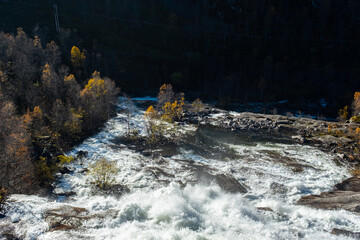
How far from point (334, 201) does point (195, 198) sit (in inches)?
549

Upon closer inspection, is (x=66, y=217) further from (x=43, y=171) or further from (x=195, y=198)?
(x=195, y=198)

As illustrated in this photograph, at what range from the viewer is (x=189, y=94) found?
95.6 metres

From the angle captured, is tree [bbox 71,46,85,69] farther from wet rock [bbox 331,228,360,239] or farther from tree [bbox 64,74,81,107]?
wet rock [bbox 331,228,360,239]

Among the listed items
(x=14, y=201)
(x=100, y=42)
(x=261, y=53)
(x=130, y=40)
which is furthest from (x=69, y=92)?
(x=261, y=53)

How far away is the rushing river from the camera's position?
17844 mm

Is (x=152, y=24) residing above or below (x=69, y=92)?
above

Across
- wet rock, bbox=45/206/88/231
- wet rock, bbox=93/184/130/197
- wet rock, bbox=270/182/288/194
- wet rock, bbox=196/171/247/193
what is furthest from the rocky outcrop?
wet rock, bbox=45/206/88/231

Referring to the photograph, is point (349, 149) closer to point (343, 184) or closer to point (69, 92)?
point (343, 184)

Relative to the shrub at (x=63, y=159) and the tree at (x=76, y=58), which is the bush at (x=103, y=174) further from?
the tree at (x=76, y=58)

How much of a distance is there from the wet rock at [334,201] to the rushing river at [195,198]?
958 mm

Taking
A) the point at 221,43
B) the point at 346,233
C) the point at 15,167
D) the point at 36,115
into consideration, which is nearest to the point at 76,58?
the point at 36,115

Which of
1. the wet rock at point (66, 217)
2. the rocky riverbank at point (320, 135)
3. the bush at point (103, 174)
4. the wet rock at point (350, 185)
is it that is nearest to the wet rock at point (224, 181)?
the rocky riverbank at point (320, 135)

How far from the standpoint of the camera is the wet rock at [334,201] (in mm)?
21853

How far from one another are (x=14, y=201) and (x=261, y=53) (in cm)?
13118
